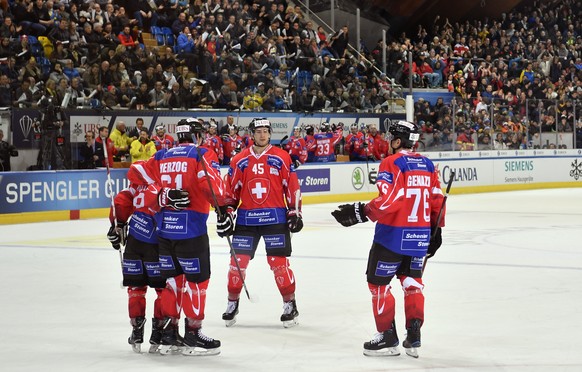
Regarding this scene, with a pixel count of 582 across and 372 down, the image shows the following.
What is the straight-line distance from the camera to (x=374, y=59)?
28.0 m

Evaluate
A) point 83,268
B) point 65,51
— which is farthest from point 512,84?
point 83,268

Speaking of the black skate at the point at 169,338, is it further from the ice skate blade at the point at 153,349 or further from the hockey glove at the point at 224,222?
the hockey glove at the point at 224,222

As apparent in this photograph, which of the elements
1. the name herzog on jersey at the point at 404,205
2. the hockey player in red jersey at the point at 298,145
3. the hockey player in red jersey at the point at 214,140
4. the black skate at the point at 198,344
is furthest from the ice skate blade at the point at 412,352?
the hockey player in red jersey at the point at 298,145

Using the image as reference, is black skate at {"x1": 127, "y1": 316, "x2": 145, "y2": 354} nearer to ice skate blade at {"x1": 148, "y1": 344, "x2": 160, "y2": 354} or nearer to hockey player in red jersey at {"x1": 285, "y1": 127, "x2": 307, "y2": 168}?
ice skate blade at {"x1": 148, "y1": 344, "x2": 160, "y2": 354}

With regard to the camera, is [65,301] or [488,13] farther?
[488,13]

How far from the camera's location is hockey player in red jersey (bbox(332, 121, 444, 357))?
622 centimetres

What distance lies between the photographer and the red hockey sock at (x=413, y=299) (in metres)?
6.25

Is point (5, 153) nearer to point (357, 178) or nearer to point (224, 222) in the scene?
point (357, 178)

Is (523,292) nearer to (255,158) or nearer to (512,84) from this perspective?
(255,158)

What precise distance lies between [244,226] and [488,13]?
30.0 m

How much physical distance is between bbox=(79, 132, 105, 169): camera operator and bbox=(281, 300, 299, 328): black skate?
37.9 feet

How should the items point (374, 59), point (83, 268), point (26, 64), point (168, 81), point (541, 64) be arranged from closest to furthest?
1. point (83, 268)
2. point (26, 64)
3. point (168, 81)
4. point (374, 59)
5. point (541, 64)

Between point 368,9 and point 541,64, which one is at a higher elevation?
point 368,9

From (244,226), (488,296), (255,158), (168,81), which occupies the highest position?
(168,81)
